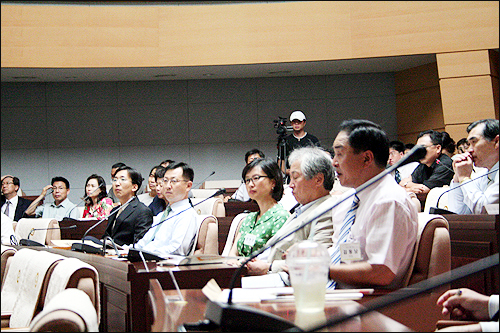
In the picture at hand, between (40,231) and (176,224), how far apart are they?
204 centimetres

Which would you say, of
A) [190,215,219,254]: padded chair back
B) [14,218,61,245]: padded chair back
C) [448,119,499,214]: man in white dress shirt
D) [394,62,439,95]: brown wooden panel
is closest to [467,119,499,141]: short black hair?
[448,119,499,214]: man in white dress shirt

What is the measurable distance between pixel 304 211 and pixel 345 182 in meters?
0.63

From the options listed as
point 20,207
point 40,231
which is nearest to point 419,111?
point 20,207

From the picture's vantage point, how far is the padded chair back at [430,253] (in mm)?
1848

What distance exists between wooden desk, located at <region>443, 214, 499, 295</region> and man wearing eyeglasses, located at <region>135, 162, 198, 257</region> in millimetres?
1558

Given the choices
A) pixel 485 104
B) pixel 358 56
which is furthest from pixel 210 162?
pixel 485 104

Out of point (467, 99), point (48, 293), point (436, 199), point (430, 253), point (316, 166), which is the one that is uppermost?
point (467, 99)

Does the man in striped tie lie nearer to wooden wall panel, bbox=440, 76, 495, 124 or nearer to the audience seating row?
the audience seating row

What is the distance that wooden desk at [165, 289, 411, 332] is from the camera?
109 centimetres

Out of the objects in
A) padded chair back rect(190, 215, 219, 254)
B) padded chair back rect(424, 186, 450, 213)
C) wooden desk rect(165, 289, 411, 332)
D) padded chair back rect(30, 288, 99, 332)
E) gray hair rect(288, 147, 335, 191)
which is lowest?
padded chair back rect(30, 288, 99, 332)

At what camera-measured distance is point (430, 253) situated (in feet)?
6.15

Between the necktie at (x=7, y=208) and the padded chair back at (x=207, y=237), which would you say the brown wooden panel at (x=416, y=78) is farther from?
the necktie at (x=7, y=208)

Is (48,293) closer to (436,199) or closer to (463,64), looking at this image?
(436,199)

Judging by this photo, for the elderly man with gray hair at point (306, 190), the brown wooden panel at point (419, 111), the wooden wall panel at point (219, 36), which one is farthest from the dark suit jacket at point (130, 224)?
the brown wooden panel at point (419, 111)
